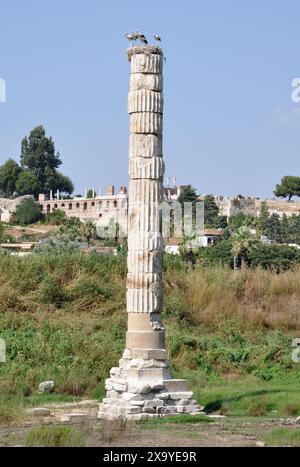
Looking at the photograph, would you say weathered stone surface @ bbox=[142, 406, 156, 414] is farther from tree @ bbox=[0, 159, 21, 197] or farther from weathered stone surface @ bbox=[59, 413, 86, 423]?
tree @ bbox=[0, 159, 21, 197]

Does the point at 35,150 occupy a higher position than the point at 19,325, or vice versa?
the point at 35,150

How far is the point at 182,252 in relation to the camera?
Answer: 161 feet

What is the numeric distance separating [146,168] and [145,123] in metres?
0.66

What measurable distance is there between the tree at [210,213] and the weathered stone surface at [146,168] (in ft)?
211

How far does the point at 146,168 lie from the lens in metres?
14.3

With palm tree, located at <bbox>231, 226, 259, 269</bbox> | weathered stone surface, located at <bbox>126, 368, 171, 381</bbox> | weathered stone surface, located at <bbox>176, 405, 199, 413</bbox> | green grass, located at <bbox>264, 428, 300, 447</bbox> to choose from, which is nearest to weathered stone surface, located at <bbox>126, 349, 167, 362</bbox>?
weathered stone surface, located at <bbox>126, 368, 171, 381</bbox>

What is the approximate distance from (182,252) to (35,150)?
51.8 m

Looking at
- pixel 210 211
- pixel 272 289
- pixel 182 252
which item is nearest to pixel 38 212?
pixel 210 211

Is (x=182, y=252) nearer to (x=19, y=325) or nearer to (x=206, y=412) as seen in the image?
Result: (x=19, y=325)

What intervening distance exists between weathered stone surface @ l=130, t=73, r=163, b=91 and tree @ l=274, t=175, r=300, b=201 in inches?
3553

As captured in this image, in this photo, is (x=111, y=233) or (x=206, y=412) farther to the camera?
(x=111, y=233)

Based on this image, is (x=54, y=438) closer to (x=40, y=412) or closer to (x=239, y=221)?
(x=40, y=412)

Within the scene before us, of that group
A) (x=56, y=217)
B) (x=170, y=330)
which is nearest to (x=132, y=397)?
(x=170, y=330)
